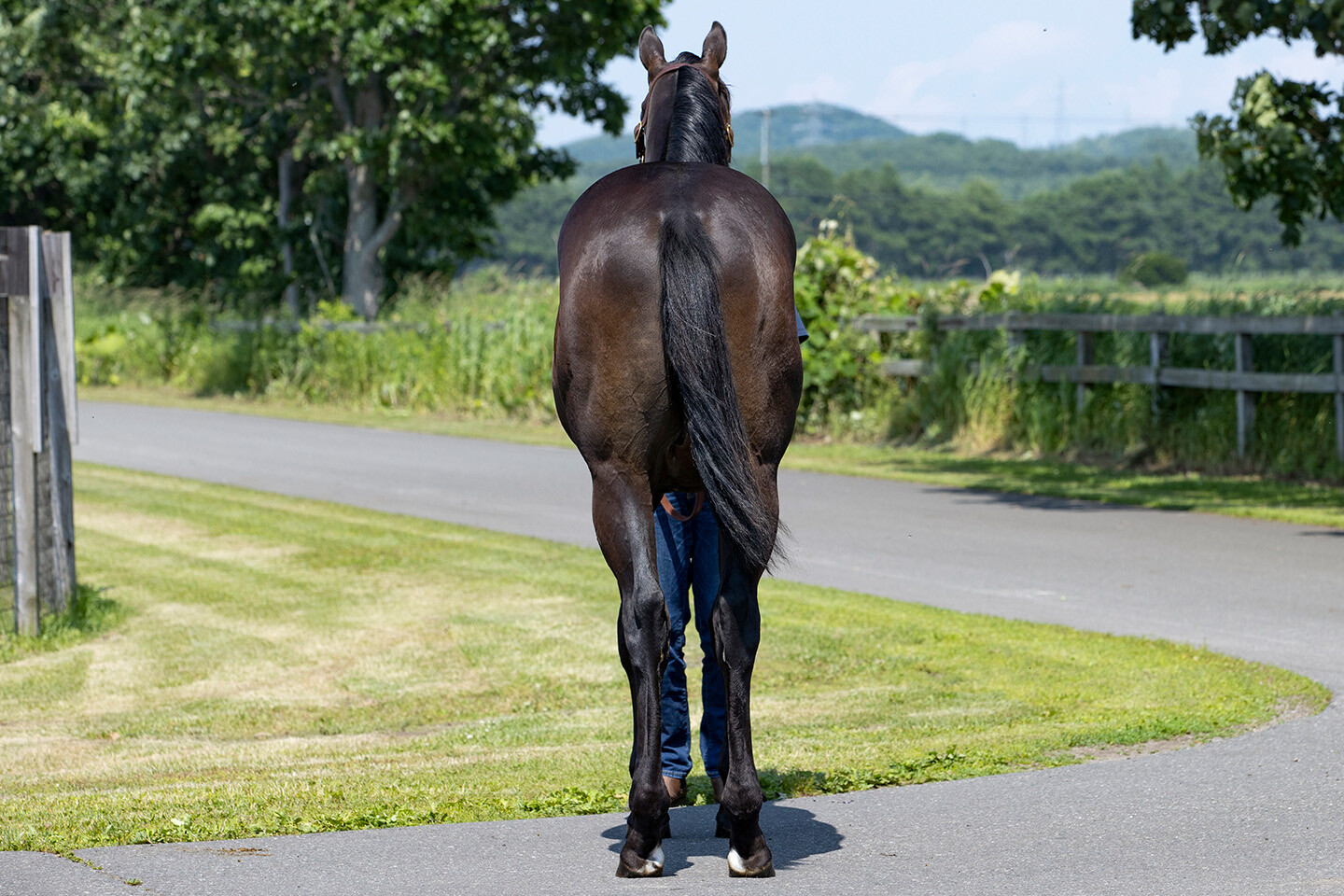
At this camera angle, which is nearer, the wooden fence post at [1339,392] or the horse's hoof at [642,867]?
the horse's hoof at [642,867]

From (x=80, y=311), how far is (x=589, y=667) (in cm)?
2906

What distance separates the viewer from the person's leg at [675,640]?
4.89 metres

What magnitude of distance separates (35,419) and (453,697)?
2700 millimetres

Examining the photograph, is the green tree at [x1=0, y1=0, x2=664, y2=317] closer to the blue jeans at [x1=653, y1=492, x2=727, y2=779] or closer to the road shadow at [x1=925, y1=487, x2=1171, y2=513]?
the road shadow at [x1=925, y1=487, x2=1171, y2=513]

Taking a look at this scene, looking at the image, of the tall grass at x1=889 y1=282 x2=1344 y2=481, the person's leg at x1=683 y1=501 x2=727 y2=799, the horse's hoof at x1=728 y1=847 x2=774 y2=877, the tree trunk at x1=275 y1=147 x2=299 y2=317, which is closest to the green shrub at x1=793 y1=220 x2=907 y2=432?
the tall grass at x1=889 y1=282 x2=1344 y2=481

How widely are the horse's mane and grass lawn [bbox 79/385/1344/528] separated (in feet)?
28.5

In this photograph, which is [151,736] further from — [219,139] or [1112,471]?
[219,139]

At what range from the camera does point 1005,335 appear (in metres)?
17.6

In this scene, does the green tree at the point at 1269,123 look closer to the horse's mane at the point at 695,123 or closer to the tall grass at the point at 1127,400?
the tall grass at the point at 1127,400

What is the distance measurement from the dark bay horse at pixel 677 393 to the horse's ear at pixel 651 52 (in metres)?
0.58

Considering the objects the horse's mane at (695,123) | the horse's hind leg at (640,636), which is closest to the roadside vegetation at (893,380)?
the horse's mane at (695,123)

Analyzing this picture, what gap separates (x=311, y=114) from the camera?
29.5 m

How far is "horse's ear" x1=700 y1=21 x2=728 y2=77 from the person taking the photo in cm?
488

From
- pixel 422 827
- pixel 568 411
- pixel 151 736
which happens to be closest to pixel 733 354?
pixel 568 411
